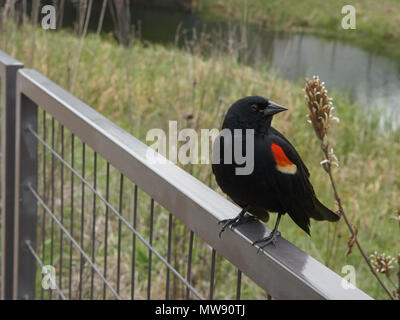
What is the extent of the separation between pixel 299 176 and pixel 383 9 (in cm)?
852

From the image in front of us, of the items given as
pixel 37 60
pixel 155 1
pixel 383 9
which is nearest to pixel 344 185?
pixel 37 60

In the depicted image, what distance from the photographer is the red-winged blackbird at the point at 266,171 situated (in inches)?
Result: 41.4

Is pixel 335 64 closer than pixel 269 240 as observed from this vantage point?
No

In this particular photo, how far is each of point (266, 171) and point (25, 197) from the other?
112 cm

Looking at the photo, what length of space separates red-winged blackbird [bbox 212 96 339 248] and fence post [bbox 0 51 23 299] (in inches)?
40.0

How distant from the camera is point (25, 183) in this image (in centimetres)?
194

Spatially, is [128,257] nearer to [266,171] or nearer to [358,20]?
[266,171]

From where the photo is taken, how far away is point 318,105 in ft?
3.41

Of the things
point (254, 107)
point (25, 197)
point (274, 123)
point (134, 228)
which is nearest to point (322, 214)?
point (254, 107)

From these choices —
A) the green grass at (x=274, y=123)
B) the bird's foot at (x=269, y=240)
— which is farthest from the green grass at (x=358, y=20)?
the bird's foot at (x=269, y=240)

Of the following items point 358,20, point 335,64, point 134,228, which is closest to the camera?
point 134,228

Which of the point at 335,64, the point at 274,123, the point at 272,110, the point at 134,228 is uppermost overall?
the point at 272,110

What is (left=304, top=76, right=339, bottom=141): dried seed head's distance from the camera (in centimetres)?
102

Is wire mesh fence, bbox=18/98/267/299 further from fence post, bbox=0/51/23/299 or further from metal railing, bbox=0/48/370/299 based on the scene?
fence post, bbox=0/51/23/299
